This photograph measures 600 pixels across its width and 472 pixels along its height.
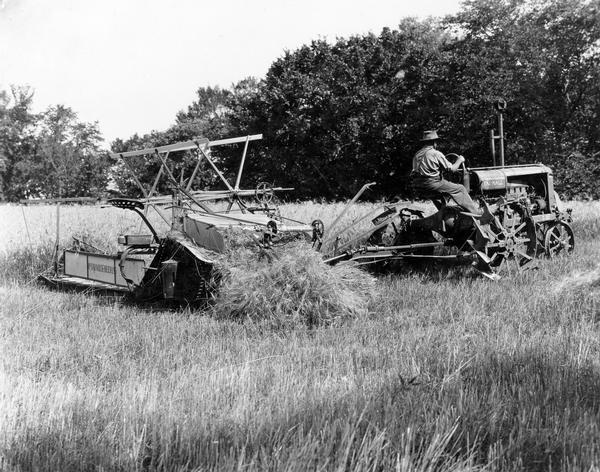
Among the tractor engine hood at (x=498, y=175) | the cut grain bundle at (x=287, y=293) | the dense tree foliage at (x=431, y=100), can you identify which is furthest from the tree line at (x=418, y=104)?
the cut grain bundle at (x=287, y=293)

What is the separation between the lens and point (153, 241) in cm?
902

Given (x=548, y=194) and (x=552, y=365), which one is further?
(x=548, y=194)

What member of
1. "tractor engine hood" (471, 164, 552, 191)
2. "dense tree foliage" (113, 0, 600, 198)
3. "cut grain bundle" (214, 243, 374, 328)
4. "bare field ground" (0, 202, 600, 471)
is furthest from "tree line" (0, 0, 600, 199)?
"bare field ground" (0, 202, 600, 471)

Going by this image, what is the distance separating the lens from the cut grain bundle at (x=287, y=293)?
618 centimetres

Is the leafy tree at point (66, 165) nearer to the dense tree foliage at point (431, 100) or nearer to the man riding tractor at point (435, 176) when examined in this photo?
the dense tree foliage at point (431, 100)

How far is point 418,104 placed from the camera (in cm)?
3234

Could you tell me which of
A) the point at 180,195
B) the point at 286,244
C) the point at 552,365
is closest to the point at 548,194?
the point at 286,244

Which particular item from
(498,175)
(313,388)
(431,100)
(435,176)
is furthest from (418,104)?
(313,388)

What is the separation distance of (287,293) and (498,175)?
488 cm

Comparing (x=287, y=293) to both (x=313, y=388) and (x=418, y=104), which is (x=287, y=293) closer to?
(x=313, y=388)

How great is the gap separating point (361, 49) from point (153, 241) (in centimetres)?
2900

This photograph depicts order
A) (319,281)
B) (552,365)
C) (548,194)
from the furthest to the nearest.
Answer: (548,194) < (319,281) < (552,365)

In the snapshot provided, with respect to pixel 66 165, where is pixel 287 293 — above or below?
below

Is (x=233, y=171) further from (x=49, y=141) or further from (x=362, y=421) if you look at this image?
(x=362, y=421)
